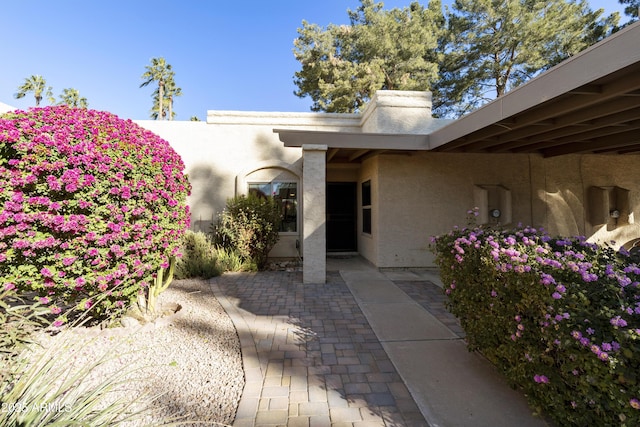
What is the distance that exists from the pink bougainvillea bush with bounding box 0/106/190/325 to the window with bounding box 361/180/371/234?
5.54m

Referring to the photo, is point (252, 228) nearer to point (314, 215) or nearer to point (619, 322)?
point (314, 215)

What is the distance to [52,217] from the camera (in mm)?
2762

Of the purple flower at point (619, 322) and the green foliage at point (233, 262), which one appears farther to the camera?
the green foliage at point (233, 262)

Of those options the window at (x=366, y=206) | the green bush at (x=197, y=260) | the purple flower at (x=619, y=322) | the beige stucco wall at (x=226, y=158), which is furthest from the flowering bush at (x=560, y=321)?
the beige stucco wall at (x=226, y=158)

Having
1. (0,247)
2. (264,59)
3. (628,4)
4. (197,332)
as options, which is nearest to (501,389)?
(197,332)

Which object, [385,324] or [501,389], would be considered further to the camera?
[385,324]

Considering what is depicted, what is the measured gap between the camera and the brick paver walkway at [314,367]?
2.15 meters

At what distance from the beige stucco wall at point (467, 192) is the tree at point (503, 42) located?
10750 mm

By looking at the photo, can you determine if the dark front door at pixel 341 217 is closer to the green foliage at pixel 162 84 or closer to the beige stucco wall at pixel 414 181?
the beige stucco wall at pixel 414 181

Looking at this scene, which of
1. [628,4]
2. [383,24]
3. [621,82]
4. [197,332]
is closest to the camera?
[621,82]

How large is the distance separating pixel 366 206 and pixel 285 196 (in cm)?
239

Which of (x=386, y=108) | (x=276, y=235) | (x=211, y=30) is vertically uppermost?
(x=211, y=30)

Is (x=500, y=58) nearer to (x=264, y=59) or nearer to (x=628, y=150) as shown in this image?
(x=628, y=150)

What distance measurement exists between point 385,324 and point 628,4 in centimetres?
1897
